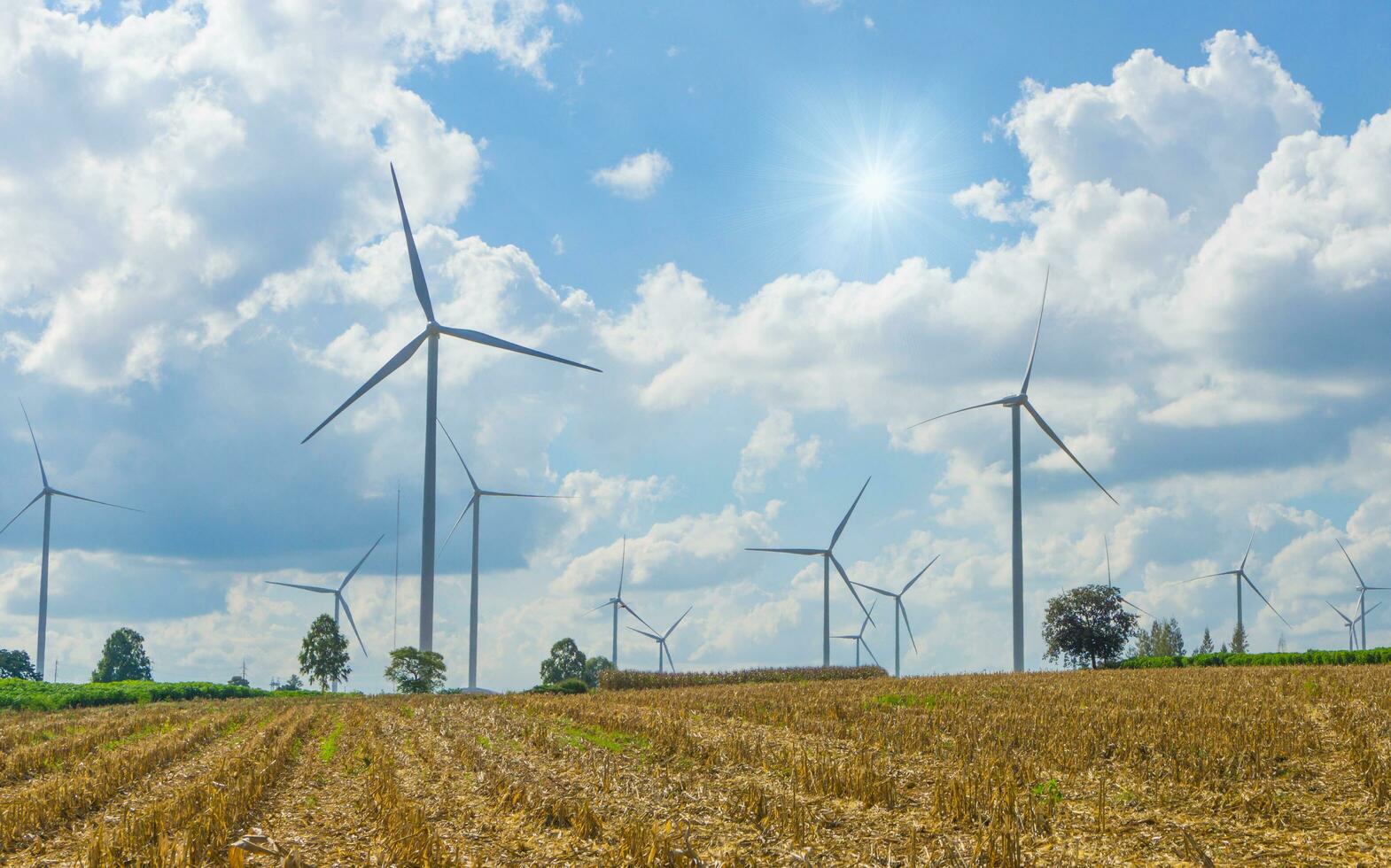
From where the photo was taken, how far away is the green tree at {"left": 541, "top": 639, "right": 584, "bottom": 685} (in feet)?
471

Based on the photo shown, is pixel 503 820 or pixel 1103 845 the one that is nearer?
pixel 1103 845

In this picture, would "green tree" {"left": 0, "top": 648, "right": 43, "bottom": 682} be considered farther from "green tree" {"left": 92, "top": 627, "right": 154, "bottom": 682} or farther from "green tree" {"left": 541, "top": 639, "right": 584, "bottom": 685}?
"green tree" {"left": 541, "top": 639, "right": 584, "bottom": 685}

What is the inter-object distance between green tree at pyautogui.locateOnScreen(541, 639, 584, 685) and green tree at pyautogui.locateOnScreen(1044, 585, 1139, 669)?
5927cm

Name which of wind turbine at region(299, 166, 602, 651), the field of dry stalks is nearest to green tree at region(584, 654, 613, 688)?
wind turbine at region(299, 166, 602, 651)

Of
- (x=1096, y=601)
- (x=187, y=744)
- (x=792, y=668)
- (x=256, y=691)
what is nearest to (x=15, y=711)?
(x=256, y=691)

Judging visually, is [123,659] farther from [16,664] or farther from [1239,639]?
[1239,639]

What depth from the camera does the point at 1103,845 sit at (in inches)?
693

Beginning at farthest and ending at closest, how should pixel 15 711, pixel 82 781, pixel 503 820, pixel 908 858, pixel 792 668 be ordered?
pixel 792 668 → pixel 15 711 → pixel 82 781 → pixel 503 820 → pixel 908 858

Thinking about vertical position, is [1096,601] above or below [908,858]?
above

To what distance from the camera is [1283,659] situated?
3270 inches

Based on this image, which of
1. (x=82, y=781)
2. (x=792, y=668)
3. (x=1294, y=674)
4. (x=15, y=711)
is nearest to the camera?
(x=82, y=781)

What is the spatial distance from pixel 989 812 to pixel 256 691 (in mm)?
101503

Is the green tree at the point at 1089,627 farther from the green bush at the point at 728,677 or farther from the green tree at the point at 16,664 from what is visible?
the green tree at the point at 16,664

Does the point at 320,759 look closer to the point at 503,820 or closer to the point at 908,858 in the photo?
the point at 503,820
